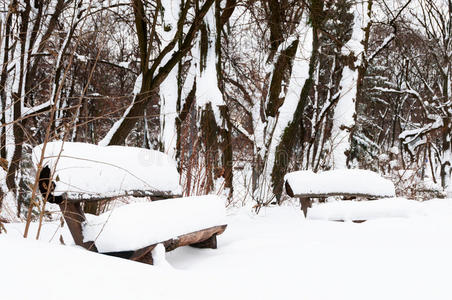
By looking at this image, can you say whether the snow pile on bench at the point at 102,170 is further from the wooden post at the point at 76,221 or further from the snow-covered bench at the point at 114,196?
the wooden post at the point at 76,221

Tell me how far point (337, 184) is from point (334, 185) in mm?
35

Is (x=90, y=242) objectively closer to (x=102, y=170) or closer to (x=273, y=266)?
(x=102, y=170)

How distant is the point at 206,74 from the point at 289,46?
1674mm

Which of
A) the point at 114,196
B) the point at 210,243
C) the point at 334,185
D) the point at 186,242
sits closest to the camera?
the point at 114,196

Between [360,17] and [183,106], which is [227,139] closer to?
[183,106]

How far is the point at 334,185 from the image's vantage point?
4016 mm

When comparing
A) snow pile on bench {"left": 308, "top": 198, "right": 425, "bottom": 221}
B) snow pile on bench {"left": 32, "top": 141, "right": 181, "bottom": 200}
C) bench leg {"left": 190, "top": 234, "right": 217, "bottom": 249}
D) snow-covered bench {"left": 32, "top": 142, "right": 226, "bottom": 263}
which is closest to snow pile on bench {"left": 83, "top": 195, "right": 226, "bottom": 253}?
snow-covered bench {"left": 32, "top": 142, "right": 226, "bottom": 263}

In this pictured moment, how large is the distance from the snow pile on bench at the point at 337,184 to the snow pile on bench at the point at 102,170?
1.62 m

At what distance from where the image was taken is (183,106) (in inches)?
315

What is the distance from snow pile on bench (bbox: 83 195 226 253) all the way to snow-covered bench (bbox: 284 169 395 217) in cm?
154

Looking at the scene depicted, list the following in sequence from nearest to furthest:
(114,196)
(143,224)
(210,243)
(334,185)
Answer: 1. (143,224)
2. (114,196)
3. (210,243)
4. (334,185)

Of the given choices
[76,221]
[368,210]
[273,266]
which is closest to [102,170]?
[76,221]

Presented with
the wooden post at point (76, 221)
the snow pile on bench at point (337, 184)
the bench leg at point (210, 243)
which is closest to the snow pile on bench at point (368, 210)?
the snow pile on bench at point (337, 184)

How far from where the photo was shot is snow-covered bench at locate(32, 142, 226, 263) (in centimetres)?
201
